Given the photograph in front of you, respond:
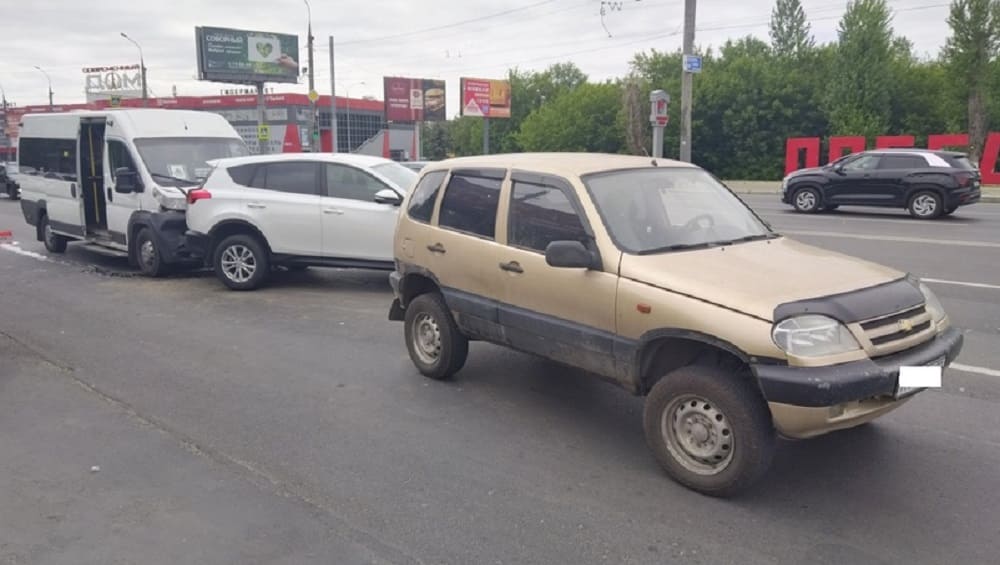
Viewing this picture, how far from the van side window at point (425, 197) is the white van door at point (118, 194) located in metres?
6.60

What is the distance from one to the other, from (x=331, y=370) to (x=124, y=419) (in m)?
1.67

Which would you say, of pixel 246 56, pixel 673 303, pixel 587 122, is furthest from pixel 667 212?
pixel 246 56

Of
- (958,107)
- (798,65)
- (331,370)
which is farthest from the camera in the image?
(798,65)

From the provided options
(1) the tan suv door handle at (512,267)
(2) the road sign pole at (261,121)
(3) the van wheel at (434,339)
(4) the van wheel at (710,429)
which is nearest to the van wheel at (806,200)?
(3) the van wheel at (434,339)

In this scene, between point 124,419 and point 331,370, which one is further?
point 331,370

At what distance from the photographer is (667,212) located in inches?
203

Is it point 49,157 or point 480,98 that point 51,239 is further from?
point 480,98

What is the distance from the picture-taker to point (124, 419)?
18.2ft

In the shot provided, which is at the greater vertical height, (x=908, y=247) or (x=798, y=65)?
(x=798, y=65)

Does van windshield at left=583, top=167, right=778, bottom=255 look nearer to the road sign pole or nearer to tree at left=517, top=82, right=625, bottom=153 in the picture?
the road sign pole

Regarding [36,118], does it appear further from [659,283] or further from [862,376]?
[862,376]

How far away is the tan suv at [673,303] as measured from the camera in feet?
12.9

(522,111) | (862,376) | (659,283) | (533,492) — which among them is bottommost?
(533,492)

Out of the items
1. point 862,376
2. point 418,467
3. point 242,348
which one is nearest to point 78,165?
point 242,348
